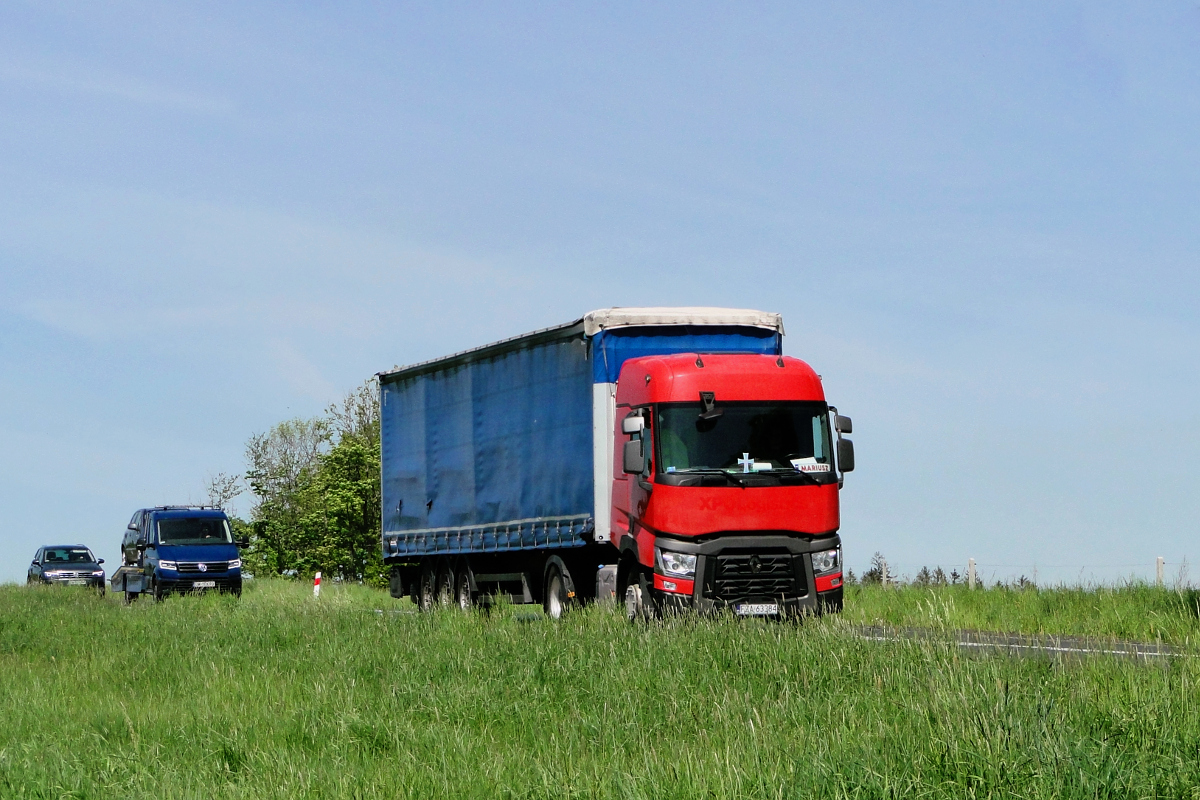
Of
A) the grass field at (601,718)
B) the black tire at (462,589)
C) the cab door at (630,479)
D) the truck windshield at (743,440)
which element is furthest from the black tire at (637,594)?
the black tire at (462,589)

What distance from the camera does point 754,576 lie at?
17547mm

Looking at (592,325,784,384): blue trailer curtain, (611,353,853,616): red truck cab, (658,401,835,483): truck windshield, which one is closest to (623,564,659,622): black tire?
(611,353,853,616): red truck cab

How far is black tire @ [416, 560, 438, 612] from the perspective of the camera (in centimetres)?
2594

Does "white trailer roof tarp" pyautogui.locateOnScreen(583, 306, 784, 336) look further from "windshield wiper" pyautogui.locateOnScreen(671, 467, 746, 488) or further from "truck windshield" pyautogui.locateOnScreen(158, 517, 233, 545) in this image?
"truck windshield" pyautogui.locateOnScreen(158, 517, 233, 545)

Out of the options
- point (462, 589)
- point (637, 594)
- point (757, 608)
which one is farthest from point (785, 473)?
point (462, 589)

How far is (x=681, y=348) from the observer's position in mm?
19625

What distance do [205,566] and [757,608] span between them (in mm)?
22434

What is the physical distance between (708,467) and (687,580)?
1.46 metres

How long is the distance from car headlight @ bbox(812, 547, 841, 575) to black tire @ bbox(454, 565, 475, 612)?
8.09 meters

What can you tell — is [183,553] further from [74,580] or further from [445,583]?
[74,580]

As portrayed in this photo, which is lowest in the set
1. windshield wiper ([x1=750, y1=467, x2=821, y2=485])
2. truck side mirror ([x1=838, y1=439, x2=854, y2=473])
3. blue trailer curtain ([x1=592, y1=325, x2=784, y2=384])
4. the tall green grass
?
the tall green grass

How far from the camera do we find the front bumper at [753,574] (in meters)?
17.3

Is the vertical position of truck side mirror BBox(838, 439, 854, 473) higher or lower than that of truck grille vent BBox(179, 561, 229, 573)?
higher

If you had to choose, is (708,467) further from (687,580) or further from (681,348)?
(681,348)
